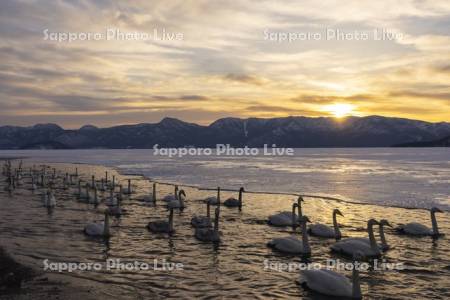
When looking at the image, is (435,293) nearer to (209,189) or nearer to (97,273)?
(97,273)

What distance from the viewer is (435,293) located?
16.2 m

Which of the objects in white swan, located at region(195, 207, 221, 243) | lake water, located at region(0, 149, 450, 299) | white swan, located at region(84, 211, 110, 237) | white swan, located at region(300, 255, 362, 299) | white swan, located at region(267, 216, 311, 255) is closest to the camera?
white swan, located at region(300, 255, 362, 299)

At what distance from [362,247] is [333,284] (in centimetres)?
601

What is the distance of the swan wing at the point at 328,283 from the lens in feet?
50.3

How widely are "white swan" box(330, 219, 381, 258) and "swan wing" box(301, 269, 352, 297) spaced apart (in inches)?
196

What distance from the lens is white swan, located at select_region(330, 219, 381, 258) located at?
20.6m

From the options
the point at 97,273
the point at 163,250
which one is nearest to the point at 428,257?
the point at 163,250

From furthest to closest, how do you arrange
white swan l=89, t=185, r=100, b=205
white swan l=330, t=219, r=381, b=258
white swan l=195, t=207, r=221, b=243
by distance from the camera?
1. white swan l=89, t=185, r=100, b=205
2. white swan l=195, t=207, r=221, b=243
3. white swan l=330, t=219, r=381, b=258

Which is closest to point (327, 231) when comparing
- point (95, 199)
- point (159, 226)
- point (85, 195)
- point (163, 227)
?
point (163, 227)

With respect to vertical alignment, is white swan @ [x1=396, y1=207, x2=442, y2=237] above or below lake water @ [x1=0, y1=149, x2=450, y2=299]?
above

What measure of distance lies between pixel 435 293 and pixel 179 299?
855cm

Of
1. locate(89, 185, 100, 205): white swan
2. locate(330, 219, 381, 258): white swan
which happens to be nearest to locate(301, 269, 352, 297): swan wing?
locate(330, 219, 381, 258): white swan

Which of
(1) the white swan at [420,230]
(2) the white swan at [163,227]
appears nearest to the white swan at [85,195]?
(2) the white swan at [163,227]

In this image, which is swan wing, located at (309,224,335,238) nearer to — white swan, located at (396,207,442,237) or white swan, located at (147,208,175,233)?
white swan, located at (396,207,442,237)
